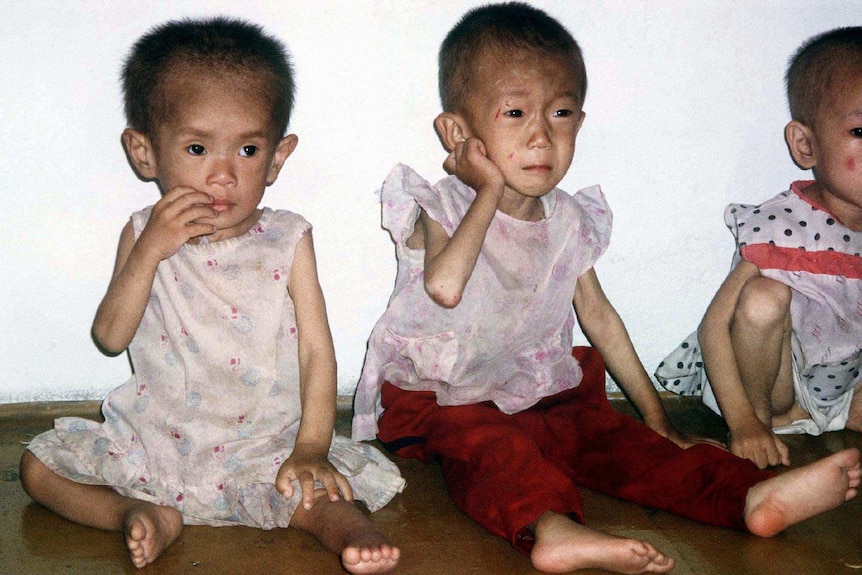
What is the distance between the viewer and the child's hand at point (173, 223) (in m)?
1.45

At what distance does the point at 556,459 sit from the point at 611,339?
0.98 ft

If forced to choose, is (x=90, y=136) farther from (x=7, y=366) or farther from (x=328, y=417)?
(x=328, y=417)

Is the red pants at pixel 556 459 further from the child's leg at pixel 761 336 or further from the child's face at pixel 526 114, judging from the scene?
the child's face at pixel 526 114

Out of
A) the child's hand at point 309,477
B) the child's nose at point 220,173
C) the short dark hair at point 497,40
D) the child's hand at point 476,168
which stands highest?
the short dark hair at point 497,40

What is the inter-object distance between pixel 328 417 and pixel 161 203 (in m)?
0.44

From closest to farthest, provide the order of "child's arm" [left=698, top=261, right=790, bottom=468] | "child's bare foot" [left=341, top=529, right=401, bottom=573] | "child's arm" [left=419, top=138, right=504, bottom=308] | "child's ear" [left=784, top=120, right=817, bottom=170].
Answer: "child's bare foot" [left=341, top=529, right=401, bottom=573] < "child's arm" [left=419, top=138, right=504, bottom=308] < "child's arm" [left=698, top=261, right=790, bottom=468] < "child's ear" [left=784, top=120, right=817, bottom=170]

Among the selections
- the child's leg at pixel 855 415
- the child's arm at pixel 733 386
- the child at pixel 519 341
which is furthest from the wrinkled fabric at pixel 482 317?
the child's leg at pixel 855 415

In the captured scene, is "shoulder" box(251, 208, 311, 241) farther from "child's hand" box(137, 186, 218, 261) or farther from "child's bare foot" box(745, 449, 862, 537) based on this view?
"child's bare foot" box(745, 449, 862, 537)

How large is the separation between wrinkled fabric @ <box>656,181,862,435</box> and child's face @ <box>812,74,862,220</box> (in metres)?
0.05

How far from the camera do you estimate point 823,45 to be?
1.82 metres

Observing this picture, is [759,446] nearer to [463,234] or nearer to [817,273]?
[817,273]

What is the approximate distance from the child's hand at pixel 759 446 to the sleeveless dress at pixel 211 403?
648 mm

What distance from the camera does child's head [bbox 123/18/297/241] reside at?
4.76 ft

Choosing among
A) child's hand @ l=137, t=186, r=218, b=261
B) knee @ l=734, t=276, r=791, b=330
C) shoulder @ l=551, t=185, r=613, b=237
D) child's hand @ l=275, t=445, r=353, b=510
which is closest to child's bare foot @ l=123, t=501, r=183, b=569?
child's hand @ l=275, t=445, r=353, b=510
